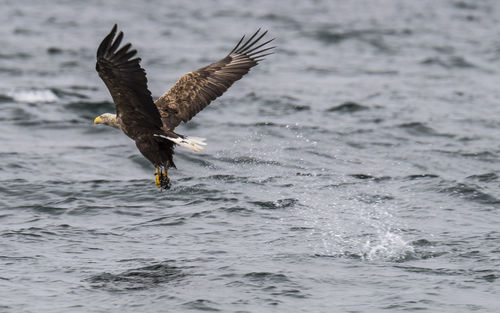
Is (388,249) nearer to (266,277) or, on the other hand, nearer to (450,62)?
(266,277)

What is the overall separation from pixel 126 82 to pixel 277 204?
10.4ft

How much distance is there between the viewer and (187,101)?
35.5ft

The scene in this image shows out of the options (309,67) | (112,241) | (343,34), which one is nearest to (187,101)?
(112,241)

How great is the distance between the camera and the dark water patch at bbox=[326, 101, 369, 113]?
A: 17078 mm

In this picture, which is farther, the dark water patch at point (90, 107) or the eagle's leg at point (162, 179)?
the dark water patch at point (90, 107)

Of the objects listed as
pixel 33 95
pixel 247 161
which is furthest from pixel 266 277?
pixel 33 95

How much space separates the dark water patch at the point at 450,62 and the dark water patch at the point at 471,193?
9.07 metres

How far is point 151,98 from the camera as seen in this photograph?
959 centimetres

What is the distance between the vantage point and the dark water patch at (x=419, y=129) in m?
15.5

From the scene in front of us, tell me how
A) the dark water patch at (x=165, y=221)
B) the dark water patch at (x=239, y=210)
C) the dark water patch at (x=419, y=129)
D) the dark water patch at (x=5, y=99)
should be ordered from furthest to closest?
the dark water patch at (x=5, y=99) < the dark water patch at (x=419, y=129) < the dark water patch at (x=239, y=210) < the dark water patch at (x=165, y=221)

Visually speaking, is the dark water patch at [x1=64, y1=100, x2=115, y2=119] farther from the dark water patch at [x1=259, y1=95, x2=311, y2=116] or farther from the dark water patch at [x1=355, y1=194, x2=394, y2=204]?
the dark water patch at [x1=355, y1=194, x2=394, y2=204]

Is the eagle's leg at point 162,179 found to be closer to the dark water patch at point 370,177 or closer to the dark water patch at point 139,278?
the dark water patch at point 139,278

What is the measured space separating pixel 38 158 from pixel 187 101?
3885 millimetres

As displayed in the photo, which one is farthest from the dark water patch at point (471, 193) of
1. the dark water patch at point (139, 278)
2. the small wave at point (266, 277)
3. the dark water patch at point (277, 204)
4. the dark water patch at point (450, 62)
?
the dark water patch at point (450, 62)
